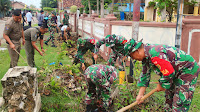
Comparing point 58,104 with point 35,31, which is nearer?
point 58,104

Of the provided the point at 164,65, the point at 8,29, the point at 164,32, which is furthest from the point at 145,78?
the point at 8,29

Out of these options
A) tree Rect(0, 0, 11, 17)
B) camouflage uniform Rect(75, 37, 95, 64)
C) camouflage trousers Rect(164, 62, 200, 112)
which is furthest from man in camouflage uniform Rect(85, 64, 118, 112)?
tree Rect(0, 0, 11, 17)

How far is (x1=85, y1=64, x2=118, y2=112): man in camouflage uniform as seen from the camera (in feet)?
11.4

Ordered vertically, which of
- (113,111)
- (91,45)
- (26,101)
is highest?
(91,45)

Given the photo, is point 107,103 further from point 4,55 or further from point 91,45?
point 4,55

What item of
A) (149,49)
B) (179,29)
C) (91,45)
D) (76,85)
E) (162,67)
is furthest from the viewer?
(91,45)

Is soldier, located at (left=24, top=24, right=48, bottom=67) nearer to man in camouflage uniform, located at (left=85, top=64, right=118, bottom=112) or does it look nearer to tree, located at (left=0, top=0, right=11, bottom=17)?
man in camouflage uniform, located at (left=85, top=64, right=118, bottom=112)

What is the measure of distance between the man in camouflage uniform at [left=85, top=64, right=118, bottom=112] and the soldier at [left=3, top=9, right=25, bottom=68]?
2598 millimetres

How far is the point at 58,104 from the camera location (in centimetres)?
380

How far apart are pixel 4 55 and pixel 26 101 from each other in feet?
19.8

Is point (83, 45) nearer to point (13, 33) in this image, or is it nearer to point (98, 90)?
point (13, 33)

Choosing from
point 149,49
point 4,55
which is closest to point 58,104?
point 149,49

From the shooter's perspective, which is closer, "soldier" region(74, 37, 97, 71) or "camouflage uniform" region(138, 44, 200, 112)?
"camouflage uniform" region(138, 44, 200, 112)

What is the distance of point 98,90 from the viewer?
12.2 ft
